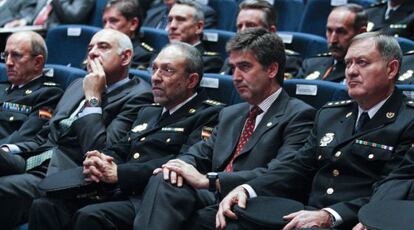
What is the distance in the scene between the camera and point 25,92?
13.9ft

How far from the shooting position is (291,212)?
2.83m

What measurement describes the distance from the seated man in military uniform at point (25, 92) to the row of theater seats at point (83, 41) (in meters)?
0.77

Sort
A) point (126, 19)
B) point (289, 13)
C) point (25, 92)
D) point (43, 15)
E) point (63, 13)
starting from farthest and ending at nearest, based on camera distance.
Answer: point (43, 15) < point (63, 13) < point (289, 13) < point (126, 19) < point (25, 92)

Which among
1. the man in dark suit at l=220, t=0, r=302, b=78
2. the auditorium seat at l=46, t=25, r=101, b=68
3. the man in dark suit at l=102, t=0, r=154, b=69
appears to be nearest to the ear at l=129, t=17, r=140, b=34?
the man in dark suit at l=102, t=0, r=154, b=69

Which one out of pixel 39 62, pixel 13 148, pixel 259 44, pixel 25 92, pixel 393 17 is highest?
pixel 259 44

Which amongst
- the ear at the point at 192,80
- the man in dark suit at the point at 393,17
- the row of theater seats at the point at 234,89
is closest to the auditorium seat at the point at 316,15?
the man in dark suit at the point at 393,17

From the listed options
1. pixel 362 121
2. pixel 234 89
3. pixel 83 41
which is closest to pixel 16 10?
pixel 83 41

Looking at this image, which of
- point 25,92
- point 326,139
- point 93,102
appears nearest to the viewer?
point 326,139

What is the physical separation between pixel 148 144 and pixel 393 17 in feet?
5.95

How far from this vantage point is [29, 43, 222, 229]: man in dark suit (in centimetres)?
329

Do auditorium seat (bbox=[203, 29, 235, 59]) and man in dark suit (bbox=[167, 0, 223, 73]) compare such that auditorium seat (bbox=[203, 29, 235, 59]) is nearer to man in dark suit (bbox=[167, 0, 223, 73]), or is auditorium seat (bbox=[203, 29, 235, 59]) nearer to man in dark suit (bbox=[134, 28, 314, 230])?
man in dark suit (bbox=[167, 0, 223, 73])

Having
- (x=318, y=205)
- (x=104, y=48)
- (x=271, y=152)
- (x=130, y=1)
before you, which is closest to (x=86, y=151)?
(x=104, y=48)

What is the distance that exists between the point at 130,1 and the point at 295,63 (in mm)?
1156

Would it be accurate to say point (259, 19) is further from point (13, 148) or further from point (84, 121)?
point (13, 148)
